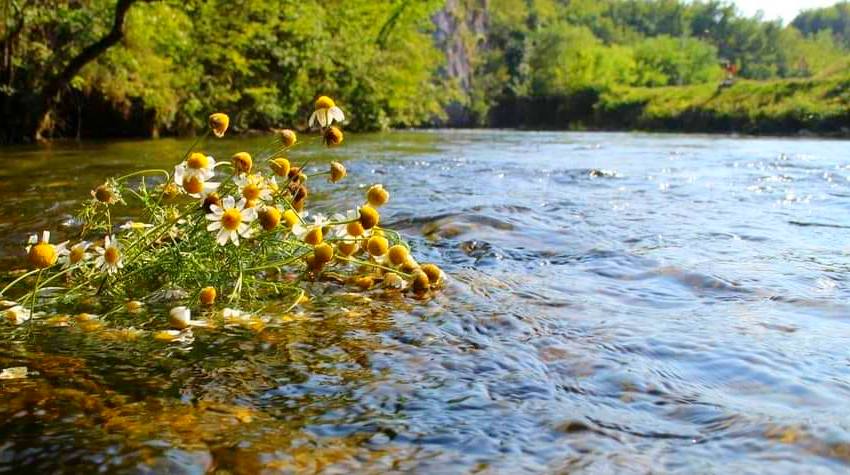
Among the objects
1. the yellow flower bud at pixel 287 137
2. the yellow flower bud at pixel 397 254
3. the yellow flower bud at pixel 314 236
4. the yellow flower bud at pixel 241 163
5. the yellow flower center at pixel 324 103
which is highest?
the yellow flower center at pixel 324 103

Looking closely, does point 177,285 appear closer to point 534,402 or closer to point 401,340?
point 401,340

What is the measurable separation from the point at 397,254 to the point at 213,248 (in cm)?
67

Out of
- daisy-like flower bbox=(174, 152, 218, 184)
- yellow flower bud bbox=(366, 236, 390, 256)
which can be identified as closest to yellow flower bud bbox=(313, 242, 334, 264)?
yellow flower bud bbox=(366, 236, 390, 256)

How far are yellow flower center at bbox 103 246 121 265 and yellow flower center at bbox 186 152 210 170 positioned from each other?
1.20ft

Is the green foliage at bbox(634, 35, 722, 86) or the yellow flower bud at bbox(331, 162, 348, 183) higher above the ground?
the green foliage at bbox(634, 35, 722, 86)

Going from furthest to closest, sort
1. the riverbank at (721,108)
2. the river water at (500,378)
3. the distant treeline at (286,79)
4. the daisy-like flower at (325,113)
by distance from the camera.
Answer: the riverbank at (721,108)
the distant treeline at (286,79)
the daisy-like flower at (325,113)
the river water at (500,378)

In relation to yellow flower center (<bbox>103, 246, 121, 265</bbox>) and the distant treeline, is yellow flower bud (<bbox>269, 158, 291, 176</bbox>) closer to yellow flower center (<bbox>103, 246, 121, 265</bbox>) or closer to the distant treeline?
yellow flower center (<bbox>103, 246, 121, 265</bbox>)

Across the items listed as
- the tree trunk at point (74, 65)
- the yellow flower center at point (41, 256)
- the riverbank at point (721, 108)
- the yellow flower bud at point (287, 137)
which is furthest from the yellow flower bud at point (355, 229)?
the riverbank at point (721, 108)

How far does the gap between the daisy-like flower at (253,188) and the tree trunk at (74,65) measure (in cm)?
1267

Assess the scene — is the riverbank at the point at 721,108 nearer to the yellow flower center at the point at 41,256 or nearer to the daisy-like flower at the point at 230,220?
the daisy-like flower at the point at 230,220

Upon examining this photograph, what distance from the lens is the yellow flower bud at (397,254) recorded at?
2982 mm

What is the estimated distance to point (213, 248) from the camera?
8.90 ft

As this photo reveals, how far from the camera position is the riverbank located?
30.8m

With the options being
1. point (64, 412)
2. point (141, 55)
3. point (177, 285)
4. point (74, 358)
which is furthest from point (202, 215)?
point (141, 55)
